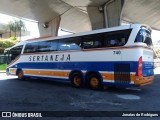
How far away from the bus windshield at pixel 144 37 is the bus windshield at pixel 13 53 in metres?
10.9

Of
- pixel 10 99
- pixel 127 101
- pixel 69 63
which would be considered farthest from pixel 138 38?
pixel 10 99

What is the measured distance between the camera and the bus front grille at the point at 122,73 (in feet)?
39.3

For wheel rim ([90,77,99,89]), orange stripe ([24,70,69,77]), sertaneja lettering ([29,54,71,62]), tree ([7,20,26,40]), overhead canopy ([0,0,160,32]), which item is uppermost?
tree ([7,20,26,40])

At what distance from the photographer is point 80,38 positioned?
1447 cm

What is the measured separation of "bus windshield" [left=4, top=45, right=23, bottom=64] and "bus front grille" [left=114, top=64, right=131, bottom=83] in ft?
33.1

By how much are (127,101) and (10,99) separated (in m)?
5.03

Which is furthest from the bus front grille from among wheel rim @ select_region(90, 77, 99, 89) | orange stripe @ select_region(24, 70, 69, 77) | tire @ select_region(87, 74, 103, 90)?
orange stripe @ select_region(24, 70, 69, 77)

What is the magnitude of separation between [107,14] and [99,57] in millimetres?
11350

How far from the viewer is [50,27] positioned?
34875 millimetres

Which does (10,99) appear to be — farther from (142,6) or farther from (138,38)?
(142,6)

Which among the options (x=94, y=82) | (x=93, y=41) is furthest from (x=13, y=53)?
(x=94, y=82)

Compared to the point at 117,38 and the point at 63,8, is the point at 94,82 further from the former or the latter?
the point at 63,8

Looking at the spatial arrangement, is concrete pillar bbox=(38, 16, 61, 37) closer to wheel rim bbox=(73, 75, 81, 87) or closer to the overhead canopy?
the overhead canopy

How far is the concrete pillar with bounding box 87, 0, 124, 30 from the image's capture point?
22634 millimetres
